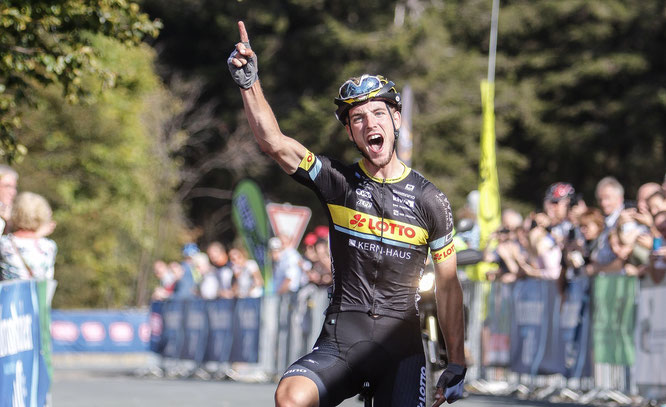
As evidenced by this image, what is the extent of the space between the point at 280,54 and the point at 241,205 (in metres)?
29.6

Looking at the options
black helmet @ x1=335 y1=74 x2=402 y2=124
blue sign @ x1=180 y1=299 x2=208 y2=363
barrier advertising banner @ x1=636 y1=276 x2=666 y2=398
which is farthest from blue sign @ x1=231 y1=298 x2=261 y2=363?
black helmet @ x1=335 y1=74 x2=402 y2=124

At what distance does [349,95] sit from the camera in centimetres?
600

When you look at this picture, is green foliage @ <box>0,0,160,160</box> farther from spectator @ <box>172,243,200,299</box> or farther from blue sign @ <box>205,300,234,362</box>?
spectator @ <box>172,243,200,299</box>

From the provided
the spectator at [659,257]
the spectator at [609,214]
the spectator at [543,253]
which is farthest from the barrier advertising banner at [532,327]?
the spectator at [659,257]

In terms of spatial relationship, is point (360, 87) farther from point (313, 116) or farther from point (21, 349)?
point (313, 116)

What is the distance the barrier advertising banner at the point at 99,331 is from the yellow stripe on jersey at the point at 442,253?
25712 mm

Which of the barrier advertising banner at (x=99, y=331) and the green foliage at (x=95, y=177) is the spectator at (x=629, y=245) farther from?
the green foliage at (x=95, y=177)

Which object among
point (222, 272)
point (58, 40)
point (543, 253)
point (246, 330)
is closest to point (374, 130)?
point (58, 40)

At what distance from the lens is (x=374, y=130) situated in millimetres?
5945

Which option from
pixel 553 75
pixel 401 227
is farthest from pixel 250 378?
pixel 553 75

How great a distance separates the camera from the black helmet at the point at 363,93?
19.6ft

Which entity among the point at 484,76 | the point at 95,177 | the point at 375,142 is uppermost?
the point at 484,76

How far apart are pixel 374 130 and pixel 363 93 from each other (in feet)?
0.59

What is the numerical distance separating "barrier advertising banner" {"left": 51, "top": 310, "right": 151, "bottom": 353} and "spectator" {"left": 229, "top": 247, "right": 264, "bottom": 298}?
34.3 ft
